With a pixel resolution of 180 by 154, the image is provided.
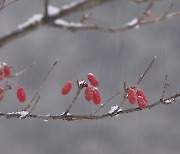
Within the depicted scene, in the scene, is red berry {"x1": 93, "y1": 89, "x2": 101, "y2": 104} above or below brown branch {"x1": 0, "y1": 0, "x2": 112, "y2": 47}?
above

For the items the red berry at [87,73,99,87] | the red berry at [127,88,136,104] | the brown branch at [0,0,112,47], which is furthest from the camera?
the red berry at [87,73,99,87]

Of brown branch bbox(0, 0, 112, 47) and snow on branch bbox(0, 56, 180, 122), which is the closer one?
brown branch bbox(0, 0, 112, 47)

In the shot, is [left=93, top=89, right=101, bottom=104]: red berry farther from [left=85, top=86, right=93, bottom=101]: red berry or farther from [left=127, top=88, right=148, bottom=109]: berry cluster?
[left=127, top=88, right=148, bottom=109]: berry cluster

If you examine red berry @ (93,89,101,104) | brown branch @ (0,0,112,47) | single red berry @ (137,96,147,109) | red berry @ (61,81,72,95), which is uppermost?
red berry @ (61,81,72,95)

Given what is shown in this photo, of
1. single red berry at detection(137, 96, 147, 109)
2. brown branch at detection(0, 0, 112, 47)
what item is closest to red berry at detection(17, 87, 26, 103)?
single red berry at detection(137, 96, 147, 109)

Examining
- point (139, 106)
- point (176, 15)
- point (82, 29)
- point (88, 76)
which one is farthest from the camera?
point (88, 76)

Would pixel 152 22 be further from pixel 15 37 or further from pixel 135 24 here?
pixel 15 37

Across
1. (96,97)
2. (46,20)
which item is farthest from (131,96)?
(46,20)

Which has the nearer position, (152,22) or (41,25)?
(41,25)

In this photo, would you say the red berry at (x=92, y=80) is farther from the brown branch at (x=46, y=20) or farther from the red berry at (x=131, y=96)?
the brown branch at (x=46, y=20)

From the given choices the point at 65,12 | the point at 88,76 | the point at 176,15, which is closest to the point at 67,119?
the point at 88,76

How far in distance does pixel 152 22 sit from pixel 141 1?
0.63 meters

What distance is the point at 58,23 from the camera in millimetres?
1495

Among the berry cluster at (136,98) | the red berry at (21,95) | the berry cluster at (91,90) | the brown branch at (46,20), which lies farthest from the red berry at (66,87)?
the brown branch at (46,20)
